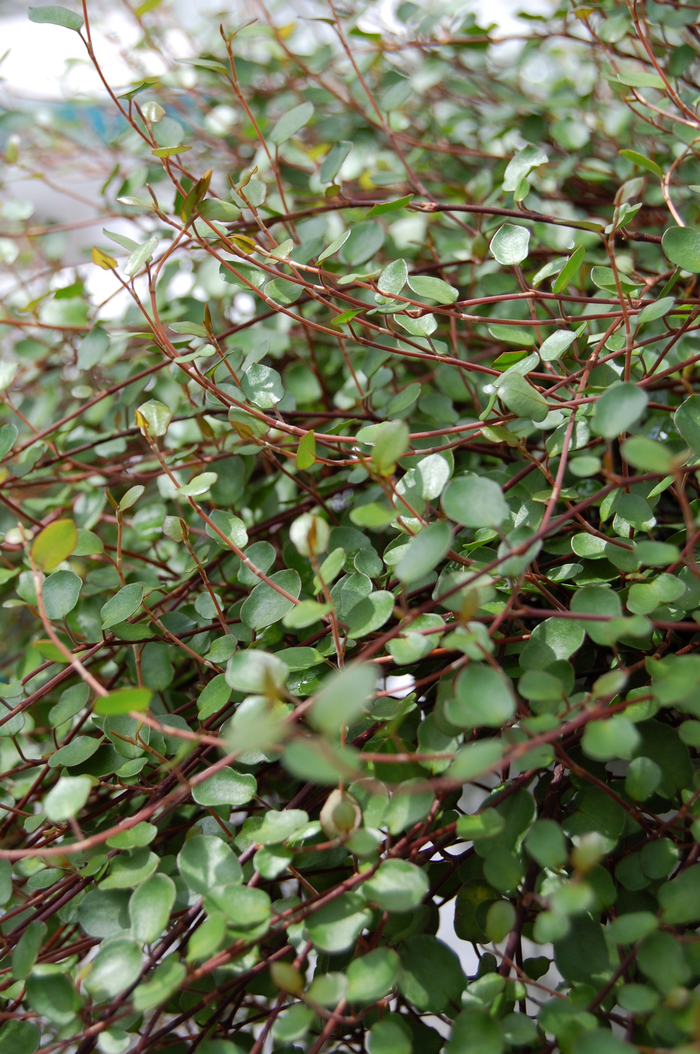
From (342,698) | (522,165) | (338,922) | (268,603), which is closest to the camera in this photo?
(342,698)

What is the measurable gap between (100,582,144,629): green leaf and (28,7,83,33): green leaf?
40cm

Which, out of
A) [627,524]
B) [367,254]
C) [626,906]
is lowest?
[626,906]

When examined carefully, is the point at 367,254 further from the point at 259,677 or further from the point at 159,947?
the point at 159,947

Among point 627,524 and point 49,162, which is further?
point 49,162

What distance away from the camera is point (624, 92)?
0.57 metres

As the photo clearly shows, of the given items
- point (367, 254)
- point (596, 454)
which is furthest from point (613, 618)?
point (367, 254)

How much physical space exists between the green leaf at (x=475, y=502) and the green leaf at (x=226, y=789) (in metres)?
0.18

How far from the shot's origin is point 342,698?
0.21 metres

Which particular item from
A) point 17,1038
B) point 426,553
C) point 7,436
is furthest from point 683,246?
point 17,1038

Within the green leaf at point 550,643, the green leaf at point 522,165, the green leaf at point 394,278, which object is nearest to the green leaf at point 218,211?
the green leaf at point 394,278

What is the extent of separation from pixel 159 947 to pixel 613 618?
0.96 ft

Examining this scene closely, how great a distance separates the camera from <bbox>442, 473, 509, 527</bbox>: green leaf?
33 centimetres

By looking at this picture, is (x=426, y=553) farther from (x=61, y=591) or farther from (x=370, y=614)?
(x=61, y=591)

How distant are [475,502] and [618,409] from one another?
8 cm
